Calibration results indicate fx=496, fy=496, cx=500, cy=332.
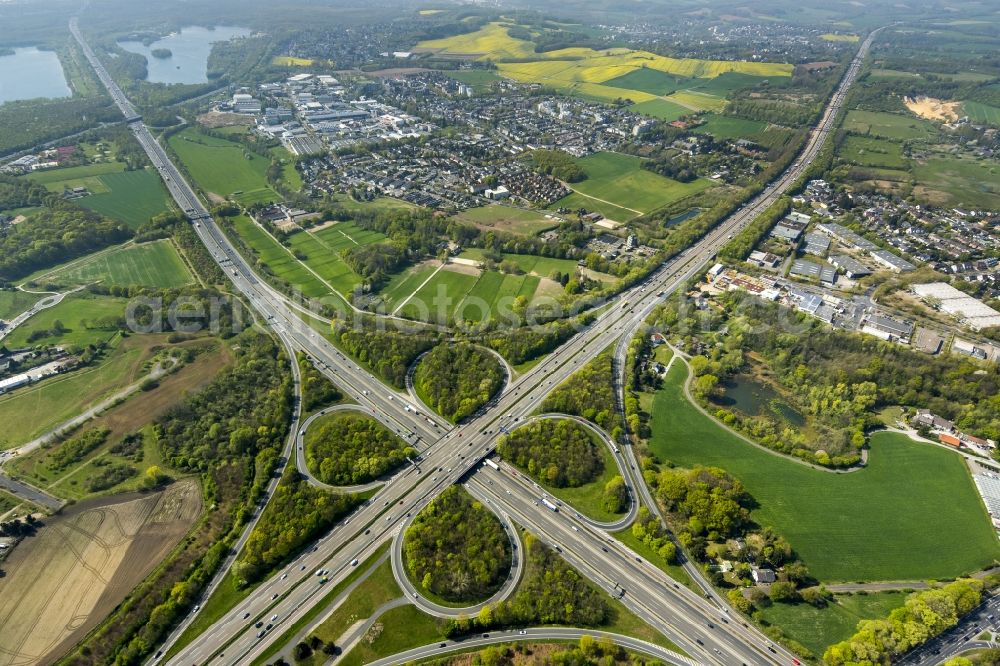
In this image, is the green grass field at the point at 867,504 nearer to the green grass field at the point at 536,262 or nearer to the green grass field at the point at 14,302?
the green grass field at the point at 536,262

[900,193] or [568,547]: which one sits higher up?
[900,193]

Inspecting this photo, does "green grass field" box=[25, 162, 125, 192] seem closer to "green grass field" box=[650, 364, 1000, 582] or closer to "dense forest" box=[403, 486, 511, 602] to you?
"dense forest" box=[403, 486, 511, 602]

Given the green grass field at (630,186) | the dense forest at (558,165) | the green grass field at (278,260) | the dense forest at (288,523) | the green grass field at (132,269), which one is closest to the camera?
the dense forest at (288,523)

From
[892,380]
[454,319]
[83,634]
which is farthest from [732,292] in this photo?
[83,634]

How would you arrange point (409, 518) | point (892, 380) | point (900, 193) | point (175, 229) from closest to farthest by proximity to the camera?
point (409, 518) < point (892, 380) < point (175, 229) < point (900, 193)

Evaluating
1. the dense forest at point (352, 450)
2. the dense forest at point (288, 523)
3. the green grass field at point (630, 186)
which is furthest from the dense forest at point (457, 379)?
the green grass field at point (630, 186)

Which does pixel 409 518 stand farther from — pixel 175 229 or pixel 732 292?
pixel 175 229

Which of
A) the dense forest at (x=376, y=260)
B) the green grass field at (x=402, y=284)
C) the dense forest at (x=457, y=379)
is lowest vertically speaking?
the dense forest at (x=457, y=379)
